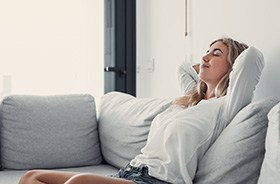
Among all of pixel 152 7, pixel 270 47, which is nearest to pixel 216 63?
pixel 270 47

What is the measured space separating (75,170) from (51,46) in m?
1.44

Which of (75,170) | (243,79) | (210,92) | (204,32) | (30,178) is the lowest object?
(75,170)

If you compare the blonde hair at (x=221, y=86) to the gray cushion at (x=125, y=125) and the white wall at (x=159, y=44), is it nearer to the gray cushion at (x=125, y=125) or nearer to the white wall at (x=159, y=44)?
the gray cushion at (x=125, y=125)

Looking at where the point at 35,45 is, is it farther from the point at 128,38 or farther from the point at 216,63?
the point at 216,63

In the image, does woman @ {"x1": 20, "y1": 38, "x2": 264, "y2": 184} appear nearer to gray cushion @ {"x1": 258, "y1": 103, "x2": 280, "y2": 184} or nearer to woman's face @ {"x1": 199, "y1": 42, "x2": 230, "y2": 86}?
woman's face @ {"x1": 199, "y1": 42, "x2": 230, "y2": 86}

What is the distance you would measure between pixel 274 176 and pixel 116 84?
8.48 feet

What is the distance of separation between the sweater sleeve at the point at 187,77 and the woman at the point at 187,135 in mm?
407

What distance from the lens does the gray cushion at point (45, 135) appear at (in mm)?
2557

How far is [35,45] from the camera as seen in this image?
3609mm

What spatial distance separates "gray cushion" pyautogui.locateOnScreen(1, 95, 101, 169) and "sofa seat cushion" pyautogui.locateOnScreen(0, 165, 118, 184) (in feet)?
0.24

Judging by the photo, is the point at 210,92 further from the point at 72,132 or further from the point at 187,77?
the point at 72,132

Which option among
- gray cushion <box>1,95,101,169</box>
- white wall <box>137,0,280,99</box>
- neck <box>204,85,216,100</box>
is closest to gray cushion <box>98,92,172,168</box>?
gray cushion <box>1,95,101,169</box>

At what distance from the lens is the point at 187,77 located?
8.19ft

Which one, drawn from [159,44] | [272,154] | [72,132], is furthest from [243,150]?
[159,44]
